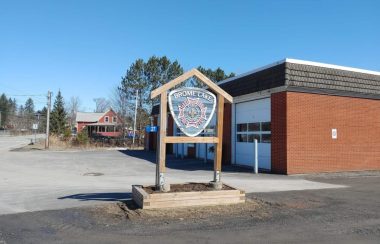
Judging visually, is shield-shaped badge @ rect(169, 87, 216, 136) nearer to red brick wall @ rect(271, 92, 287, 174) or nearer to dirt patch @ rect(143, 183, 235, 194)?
dirt patch @ rect(143, 183, 235, 194)

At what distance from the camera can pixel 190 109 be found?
33.3 ft

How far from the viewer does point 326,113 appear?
728 inches

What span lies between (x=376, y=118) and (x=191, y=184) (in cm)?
1354

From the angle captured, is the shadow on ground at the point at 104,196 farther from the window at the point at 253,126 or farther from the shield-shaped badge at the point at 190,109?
the window at the point at 253,126

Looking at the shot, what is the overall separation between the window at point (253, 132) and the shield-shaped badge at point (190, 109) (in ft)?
29.9

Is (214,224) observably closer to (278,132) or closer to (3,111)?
(278,132)

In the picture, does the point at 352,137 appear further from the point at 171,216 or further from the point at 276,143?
the point at 171,216

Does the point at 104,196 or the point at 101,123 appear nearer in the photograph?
the point at 104,196

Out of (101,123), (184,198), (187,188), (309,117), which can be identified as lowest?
(184,198)

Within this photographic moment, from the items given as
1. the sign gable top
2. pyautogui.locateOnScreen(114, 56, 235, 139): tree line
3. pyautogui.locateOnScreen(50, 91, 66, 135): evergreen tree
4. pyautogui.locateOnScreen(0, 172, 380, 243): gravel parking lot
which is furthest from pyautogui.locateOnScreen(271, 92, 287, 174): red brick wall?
pyautogui.locateOnScreen(50, 91, 66, 135): evergreen tree

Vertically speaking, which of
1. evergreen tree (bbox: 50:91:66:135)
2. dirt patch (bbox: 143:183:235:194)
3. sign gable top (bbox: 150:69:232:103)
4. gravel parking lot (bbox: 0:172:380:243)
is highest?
evergreen tree (bbox: 50:91:66:135)

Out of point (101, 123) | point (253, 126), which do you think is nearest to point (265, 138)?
point (253, 126)

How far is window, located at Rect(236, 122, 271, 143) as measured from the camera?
19.1 meters

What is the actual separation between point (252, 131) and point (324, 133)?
3.52 m
